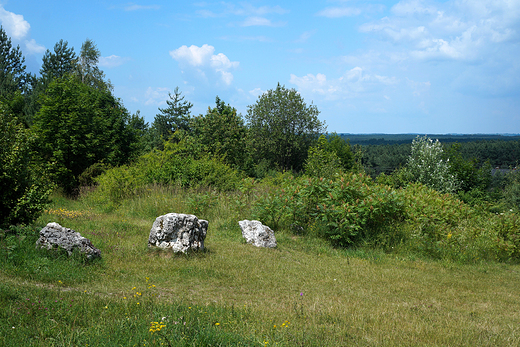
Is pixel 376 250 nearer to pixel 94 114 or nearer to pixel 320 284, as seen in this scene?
pixel 320 284

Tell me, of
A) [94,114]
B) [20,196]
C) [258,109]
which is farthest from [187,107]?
[20,196]

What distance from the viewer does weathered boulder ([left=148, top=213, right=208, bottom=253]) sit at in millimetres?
7238

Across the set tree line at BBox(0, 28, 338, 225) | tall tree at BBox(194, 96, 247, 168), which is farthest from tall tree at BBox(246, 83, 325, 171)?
tall tree at BBox(194, 96, 247, 168)

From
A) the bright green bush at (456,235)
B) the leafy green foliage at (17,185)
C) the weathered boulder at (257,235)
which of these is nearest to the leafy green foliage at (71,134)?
the leafy green foliage at (17,185)

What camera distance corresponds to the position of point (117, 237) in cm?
813

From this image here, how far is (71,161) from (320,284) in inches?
708

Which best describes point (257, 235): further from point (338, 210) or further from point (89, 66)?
point (89, 66)

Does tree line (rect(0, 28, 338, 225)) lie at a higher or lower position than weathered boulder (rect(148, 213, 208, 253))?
higher

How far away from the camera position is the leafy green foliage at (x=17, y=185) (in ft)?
24.8

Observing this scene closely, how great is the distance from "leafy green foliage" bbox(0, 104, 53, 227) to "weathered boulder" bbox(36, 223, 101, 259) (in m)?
1.76

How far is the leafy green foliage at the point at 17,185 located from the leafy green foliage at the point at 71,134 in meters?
11.4

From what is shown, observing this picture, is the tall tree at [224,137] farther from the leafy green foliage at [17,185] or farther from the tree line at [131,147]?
the leafy green foliage at [17,185]

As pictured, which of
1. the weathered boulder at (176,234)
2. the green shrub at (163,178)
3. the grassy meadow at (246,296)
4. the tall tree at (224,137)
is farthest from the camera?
the tall tree at (224,137)

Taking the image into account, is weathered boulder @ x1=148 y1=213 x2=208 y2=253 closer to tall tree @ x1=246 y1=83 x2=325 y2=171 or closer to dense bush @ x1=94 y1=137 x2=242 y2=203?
dense bush @ x1=94 y1=137 x2=242 y2=203
